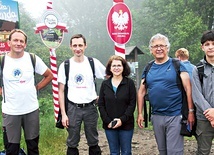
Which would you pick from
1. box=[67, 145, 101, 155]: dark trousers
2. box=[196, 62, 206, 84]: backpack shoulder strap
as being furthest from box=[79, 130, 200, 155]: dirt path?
box=[196, 62, 206, 84]: backpack shoulder strap

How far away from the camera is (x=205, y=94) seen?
2.96 meters

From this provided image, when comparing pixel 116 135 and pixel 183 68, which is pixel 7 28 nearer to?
pixel 116 135

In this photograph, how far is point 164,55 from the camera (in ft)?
10.3

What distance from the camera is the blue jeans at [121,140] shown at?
337cm

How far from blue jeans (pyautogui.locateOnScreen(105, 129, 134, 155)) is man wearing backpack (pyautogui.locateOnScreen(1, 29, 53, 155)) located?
1.00 metres

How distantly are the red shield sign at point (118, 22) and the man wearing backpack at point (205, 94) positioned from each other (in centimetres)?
213

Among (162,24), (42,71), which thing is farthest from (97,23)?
(42,71)

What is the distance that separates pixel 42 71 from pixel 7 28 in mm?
3066

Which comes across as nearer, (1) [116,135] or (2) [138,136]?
(1) [116,135]

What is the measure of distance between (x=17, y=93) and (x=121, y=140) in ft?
4.64

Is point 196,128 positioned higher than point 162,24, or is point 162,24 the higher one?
point 162,24

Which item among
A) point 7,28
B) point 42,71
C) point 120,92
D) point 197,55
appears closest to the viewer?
point 120,92

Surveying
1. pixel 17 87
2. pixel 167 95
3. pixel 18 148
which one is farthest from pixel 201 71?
pixel 18 148

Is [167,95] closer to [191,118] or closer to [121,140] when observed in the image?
[191,118]
